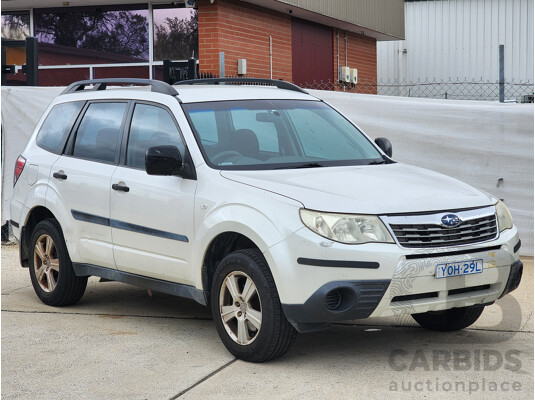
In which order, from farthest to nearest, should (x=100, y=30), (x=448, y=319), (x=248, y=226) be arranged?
(x=100, y=30), (x=448, y=319), (x=248, y=226)

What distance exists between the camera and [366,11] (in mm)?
22188

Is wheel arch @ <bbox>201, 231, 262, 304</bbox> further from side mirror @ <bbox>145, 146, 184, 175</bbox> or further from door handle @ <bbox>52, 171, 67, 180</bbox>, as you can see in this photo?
door handle @ <bbox>52, 171, 67, 180</bbox>

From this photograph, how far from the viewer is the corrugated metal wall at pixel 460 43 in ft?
90.5

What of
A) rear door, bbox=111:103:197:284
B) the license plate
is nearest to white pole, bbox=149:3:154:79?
rear door, bbox=111:103:197:284

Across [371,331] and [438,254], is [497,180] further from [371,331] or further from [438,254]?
[438,254]

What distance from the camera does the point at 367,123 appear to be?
36.5 feet

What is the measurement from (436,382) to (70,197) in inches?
137

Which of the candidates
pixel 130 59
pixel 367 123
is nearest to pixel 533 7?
pixel 130 59

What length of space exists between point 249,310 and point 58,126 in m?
3.09

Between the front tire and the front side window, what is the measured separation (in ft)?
3.98

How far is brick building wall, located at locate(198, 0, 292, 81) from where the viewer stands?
1567 cm

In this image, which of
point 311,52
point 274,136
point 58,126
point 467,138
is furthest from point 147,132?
point 311,52

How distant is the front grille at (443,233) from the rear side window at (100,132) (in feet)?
8.74

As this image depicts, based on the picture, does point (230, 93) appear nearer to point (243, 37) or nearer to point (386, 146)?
point (386, 146)
